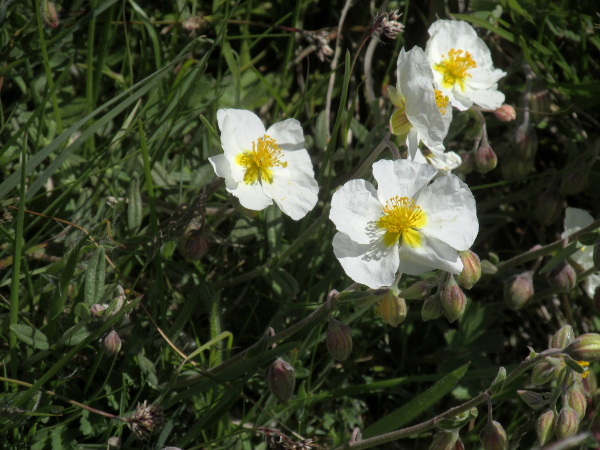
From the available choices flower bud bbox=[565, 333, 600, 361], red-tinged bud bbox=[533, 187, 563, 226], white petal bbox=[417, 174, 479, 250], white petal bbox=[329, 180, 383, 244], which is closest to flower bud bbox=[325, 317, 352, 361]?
white petal bbox=[329, 180, 383, 244]

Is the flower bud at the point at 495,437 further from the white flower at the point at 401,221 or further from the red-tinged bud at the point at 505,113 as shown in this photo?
the red-tinged bud at the point at 505,113

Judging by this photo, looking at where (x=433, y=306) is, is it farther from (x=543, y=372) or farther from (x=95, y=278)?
(x=95, y=278)

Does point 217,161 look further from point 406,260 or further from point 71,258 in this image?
point 406,260

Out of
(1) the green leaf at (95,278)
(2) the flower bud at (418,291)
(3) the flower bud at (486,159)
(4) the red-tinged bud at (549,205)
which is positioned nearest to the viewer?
(2) the flower bud at (418,291)

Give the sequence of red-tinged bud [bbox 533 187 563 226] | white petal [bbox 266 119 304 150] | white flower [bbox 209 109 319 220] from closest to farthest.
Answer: white flower [bbox 209 109 319 220] < white petal [bbox 266 119 304 150] < red-tinged bud [bbox 533 187 563 226]

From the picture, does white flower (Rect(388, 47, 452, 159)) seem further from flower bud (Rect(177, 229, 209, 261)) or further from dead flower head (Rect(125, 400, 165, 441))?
dead flower head (Rect(125, 400, 165, 441))

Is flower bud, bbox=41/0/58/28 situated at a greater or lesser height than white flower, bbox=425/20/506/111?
greater

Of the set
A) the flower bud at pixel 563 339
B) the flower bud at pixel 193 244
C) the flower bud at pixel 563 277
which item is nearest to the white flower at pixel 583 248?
the flower bud at pixel 563 277
